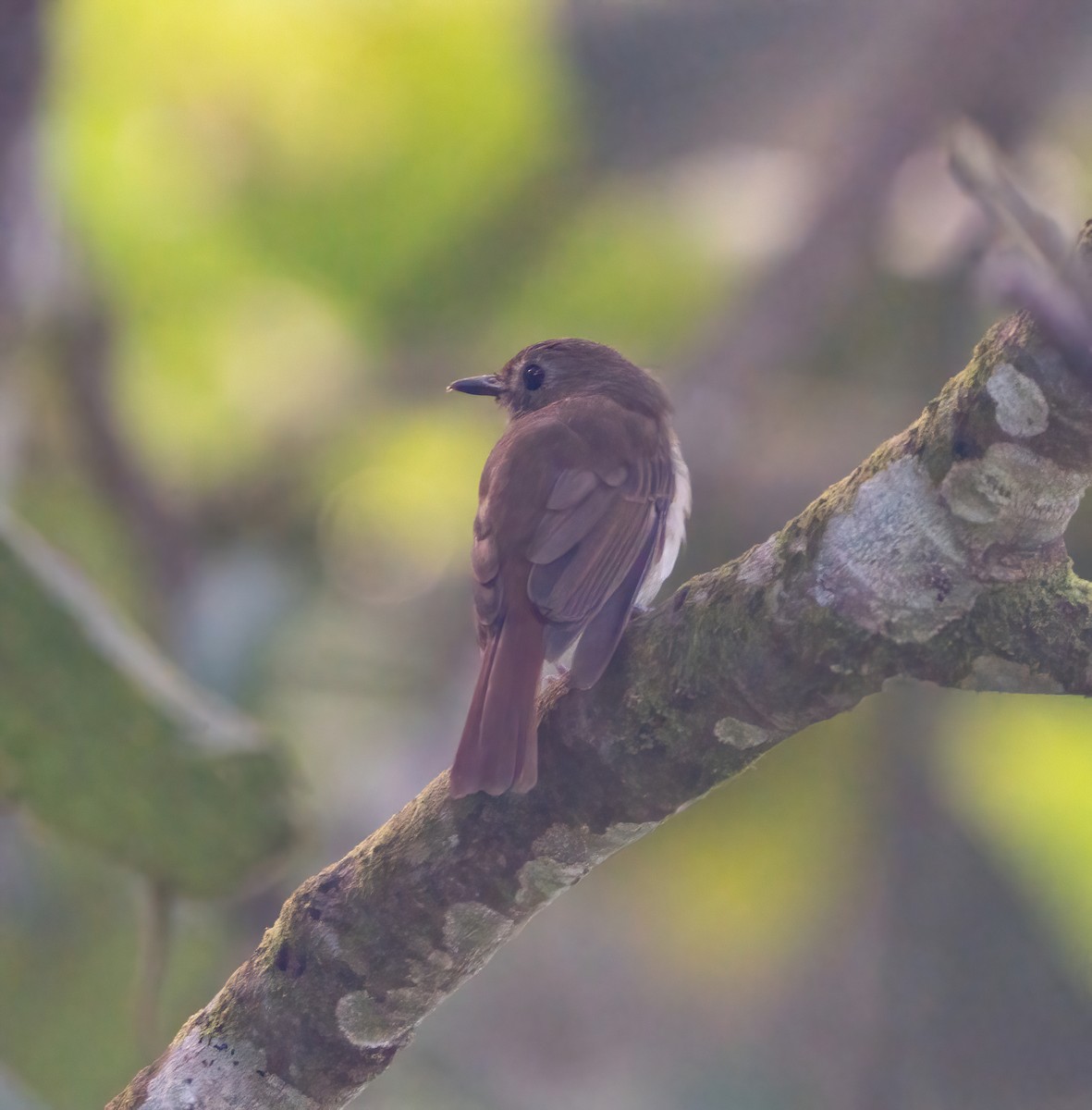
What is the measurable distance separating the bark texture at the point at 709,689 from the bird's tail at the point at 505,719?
54 millimetres

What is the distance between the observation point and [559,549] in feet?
9.15

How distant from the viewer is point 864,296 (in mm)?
6410

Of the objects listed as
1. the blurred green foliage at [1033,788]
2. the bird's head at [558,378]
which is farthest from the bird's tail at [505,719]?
the blurred green foliage at [1033,788]

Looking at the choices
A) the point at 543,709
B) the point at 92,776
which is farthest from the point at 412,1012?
the point at 92,776

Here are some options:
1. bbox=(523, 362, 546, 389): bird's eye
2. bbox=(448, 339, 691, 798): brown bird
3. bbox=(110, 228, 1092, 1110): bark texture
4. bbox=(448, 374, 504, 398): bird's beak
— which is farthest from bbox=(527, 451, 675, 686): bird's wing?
bbox=(448, 374, 504, 398): bird's beak

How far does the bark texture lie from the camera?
Answer: 179 centimetres

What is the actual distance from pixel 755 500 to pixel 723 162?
6.00 feet

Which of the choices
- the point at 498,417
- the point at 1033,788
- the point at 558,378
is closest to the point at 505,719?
the point at 558,378

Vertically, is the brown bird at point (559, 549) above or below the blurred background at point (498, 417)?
above

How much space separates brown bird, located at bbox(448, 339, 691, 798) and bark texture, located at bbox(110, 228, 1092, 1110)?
0.29 ft

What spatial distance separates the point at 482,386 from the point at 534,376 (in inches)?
5.9

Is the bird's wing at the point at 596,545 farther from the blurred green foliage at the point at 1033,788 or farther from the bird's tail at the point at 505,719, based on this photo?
the blurred green foliage at the point at 1033,788

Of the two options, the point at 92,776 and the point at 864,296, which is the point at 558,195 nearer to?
the point at 864,296

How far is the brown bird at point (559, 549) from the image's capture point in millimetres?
2178
